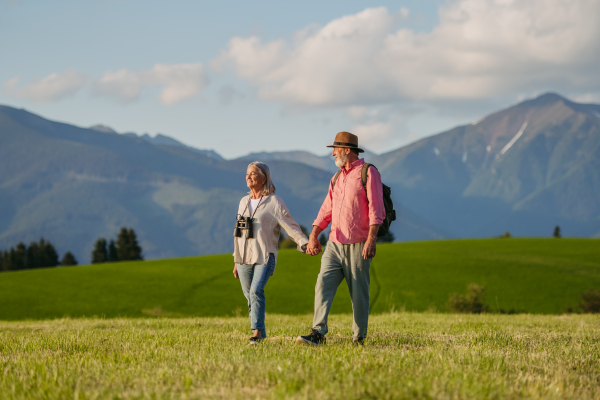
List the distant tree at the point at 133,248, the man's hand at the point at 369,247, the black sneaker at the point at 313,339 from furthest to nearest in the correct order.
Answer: the distant tree at the point at 133,248
the man's hand at the point at 369,247
the black sneaker at the point at 313,339

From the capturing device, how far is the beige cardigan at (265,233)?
8125mm

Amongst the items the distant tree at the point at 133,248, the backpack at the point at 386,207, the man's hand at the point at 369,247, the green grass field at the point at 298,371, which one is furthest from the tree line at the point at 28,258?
the man's hand at the point at 369,247

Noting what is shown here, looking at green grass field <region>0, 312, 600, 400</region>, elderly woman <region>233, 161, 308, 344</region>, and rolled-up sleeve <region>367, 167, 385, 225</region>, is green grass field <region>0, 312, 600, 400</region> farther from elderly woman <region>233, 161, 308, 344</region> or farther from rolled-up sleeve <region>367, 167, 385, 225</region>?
rolled-up sleeve <region>367, 167, 385, 225</region>

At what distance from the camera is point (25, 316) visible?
47.4 m

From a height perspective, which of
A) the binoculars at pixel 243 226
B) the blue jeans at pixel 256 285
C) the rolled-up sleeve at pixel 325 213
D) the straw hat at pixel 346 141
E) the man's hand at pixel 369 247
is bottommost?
the blue jeans at pixel 256 285

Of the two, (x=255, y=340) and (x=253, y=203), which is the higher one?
(x=253, y=203)

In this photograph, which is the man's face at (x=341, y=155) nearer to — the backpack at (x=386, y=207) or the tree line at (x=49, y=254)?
the backpack at (x=386, y=207)

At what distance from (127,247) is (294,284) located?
65.7m

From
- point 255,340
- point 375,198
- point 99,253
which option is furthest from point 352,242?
point 99,253

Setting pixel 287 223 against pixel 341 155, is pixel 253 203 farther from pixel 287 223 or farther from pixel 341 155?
pixel 341 155

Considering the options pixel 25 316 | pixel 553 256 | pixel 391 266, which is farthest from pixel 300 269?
pixel 553 256

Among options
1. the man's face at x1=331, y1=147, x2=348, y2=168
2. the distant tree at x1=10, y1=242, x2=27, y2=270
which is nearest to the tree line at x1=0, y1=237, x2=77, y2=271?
the distant tree at x1=10, y1=242, x2=27, y2=270

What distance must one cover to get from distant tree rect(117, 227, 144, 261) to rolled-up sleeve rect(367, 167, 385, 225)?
112484mm

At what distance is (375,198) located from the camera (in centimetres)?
773
